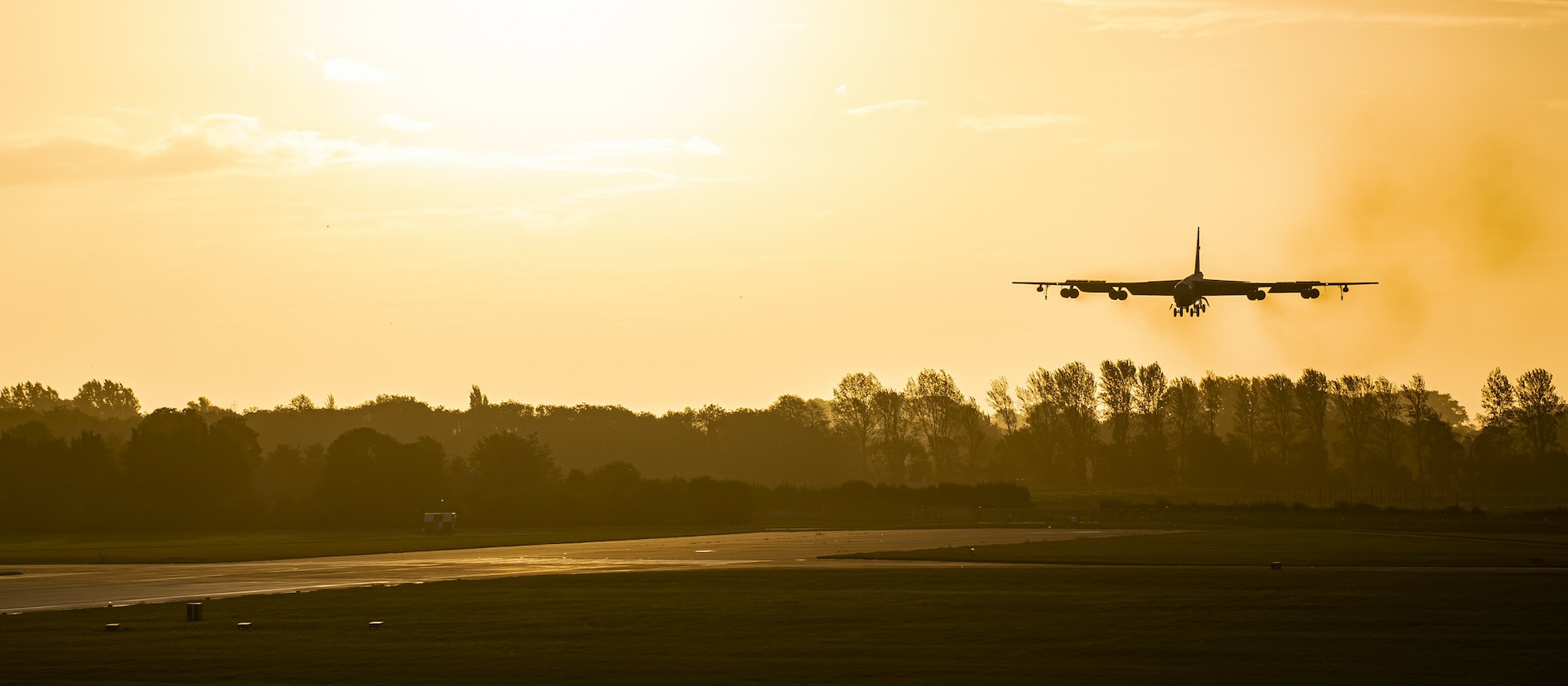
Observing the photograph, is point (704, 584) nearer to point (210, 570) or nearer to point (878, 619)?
point (878, 619)

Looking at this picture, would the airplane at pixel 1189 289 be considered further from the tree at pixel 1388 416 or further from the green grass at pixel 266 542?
the tree at pixel 1388 416

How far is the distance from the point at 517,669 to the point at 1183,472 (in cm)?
18018

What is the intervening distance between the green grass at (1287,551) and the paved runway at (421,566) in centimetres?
525

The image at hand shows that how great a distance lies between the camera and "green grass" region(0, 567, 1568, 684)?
96.1 feet

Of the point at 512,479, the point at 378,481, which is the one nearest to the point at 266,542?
the point at 378,481

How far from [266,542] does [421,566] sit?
41.0 m

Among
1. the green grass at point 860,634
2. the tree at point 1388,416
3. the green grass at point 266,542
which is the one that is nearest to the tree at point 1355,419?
the tree at point 1388,416

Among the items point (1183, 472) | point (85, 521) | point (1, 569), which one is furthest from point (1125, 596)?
point (1183, 472)

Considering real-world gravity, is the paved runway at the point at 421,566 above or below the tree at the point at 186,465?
below

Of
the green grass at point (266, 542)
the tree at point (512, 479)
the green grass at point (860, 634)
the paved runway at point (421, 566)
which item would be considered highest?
the tree at point (512, 479)

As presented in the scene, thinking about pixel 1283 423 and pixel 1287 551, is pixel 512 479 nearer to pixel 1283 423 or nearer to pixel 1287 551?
pixel 1287 551

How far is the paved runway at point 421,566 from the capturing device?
51.0 metres

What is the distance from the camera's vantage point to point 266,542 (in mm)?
101562

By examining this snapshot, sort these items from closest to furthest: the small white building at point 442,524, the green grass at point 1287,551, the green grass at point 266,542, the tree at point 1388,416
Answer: the green grass at point 1287,551
the green grass at point 266,542
the small white building at point 442,524
the tree at point 1388,416
